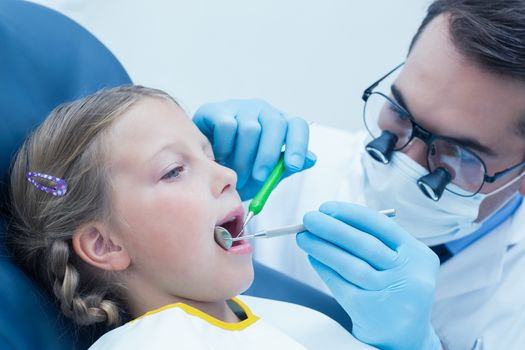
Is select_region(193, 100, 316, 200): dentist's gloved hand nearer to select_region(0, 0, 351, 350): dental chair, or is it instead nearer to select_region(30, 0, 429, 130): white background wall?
select_region(0, 0, 351, 350): dental chair

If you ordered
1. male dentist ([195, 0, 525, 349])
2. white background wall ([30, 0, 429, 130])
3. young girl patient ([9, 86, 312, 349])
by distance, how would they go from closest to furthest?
1. young girl patient ([9, 86, 312, 349])
2. male dentist ([195, 0, 525, 349])
3. white background wall ([30, 0, 429, 130])

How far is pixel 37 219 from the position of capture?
1184 mm

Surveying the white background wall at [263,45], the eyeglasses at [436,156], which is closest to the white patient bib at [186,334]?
the eyeglasses at [436,156]

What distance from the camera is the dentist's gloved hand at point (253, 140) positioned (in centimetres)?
144

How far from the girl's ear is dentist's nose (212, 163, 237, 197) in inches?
8.7

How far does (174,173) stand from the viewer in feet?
3.86

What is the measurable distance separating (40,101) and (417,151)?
946 millimetres

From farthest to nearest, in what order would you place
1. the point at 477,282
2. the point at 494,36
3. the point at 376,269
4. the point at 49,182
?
the point at 477,282 < the point at 494,36 < the point at 376,269 < the point at 49,182

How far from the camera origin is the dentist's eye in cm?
117

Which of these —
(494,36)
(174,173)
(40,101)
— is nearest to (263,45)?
(494,36)

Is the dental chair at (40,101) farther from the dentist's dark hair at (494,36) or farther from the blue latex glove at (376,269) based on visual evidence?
the dentist's dark hair at (494,36)

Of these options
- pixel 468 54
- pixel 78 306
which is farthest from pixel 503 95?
pixel 78 306

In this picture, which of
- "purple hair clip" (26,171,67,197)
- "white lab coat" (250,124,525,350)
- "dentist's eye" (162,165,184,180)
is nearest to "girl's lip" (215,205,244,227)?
"dentist's eye" (162,165,184,180)

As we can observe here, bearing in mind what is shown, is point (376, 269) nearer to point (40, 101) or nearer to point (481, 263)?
point (481, 263)
